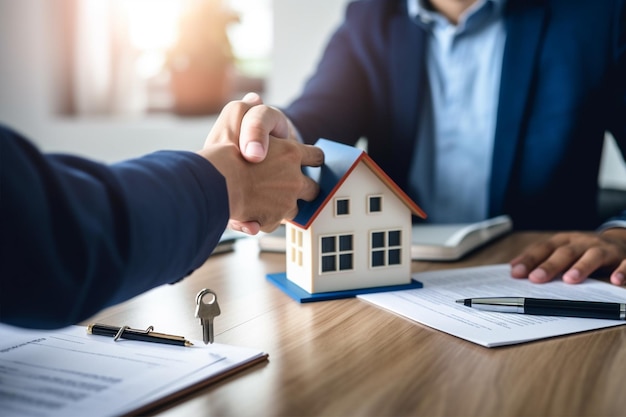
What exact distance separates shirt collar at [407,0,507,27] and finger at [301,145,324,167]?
0.99 metres

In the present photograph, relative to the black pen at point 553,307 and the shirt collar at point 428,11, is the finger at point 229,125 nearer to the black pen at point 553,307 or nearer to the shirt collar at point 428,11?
the black pen at point 553,307

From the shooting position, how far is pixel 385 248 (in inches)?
38.5

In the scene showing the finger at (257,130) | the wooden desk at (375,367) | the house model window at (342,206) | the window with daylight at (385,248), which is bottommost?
the wooden desk at (375,367)

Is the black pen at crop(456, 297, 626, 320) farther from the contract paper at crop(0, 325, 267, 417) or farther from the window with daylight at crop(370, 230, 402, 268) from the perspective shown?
the contract paper at crop(0, 325, 267, 417)

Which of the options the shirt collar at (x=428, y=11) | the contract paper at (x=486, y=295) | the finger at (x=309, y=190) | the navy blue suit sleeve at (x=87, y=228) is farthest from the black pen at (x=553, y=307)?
the shirt collar at (x=428, y=11)

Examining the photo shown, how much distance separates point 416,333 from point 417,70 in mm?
1255

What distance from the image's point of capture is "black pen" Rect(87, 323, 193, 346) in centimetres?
71

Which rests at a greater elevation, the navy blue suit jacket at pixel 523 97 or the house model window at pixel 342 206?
the navy blue suit jacket at pixel 523 97

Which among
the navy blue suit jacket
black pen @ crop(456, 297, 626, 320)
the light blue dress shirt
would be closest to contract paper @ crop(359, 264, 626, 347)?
black pen @ crop(456, 297, 626, 320)

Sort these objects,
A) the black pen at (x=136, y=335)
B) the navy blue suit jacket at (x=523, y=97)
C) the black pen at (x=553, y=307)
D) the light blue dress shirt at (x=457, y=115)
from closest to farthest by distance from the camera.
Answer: the black pen at (x=136, y=335) → the black pen at (x=553, y=307) → the navy blue suit jacket at (x=523, y=97) → the light blue dress shirt at (x=457, y=115)

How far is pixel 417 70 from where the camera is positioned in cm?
190

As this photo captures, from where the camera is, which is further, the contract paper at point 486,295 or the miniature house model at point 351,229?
the miniature house model at point 351,229

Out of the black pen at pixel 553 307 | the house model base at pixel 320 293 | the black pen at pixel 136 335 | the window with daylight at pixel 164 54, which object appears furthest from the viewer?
the window with daylight at pixel 164 54

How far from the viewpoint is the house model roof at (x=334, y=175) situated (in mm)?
931
